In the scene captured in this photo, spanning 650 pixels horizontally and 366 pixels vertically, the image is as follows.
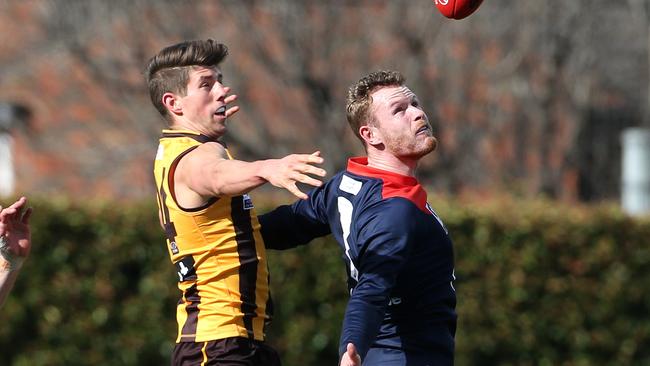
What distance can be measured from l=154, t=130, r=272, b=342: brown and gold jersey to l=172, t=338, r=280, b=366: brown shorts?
0.03 m

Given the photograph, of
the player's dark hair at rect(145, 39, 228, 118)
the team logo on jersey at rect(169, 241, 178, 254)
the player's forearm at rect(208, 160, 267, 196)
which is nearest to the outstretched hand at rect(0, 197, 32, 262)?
the team logo on jersey at rect(169, 241, 178, 254)

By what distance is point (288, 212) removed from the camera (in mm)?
5449

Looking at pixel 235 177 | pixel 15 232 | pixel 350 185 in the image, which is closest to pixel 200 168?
pixel 235 177

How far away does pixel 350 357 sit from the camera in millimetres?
4535

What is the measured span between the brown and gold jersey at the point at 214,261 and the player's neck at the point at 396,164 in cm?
60

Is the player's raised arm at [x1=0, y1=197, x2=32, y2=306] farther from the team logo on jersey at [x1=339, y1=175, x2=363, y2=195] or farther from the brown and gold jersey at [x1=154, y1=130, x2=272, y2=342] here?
the team logo on jersey at [x1=339, y1=175, x2=363, y2=195]

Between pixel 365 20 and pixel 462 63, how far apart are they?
1.19 m

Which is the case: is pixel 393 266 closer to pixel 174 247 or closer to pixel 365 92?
pixel 365 92

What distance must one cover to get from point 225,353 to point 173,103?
3.55ft

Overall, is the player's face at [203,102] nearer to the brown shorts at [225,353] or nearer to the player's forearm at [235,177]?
the player's forearm at [235,177]

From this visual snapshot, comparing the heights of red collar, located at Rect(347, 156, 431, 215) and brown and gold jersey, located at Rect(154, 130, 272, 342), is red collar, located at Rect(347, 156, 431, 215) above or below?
above

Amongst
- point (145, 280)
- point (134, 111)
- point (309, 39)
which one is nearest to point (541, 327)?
point (145, 280)

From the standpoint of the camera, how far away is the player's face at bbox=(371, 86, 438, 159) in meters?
5.05

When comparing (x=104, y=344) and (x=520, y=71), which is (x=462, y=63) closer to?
(x=520, y=71)
